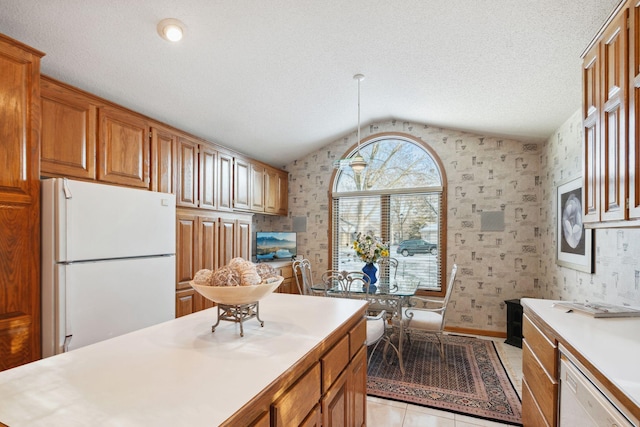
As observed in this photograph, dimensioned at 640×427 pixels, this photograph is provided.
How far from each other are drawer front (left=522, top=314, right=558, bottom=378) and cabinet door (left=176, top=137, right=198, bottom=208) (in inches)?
120

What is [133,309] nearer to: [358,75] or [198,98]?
[198,98]

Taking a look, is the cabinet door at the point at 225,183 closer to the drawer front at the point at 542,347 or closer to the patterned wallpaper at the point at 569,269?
the drawer front at the point at 542,347

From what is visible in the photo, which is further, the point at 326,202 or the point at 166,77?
the point at 326,202

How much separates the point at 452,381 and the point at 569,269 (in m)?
1.56

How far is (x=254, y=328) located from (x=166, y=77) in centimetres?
230

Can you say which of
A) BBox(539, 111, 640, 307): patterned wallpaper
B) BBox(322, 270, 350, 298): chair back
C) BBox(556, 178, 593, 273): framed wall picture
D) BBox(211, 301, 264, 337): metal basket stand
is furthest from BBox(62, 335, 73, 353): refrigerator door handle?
BBox(556, 178, 593, 273): framed wall picture

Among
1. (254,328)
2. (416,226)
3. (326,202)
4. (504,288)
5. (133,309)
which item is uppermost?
(326,202)

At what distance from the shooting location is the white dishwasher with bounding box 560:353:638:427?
106 centimetres

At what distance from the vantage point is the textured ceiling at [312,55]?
6.78 feet

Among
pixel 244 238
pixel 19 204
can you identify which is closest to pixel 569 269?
pixel 244 238

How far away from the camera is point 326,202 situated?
531cm

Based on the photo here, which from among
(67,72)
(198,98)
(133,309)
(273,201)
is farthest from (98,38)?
(273,201)

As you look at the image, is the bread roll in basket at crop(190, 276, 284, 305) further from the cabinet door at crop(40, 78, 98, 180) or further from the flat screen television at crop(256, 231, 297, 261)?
the flat screen television at crop(256, 231, 297, 261)

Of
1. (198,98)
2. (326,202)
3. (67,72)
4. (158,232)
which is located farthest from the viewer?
(326,202)
